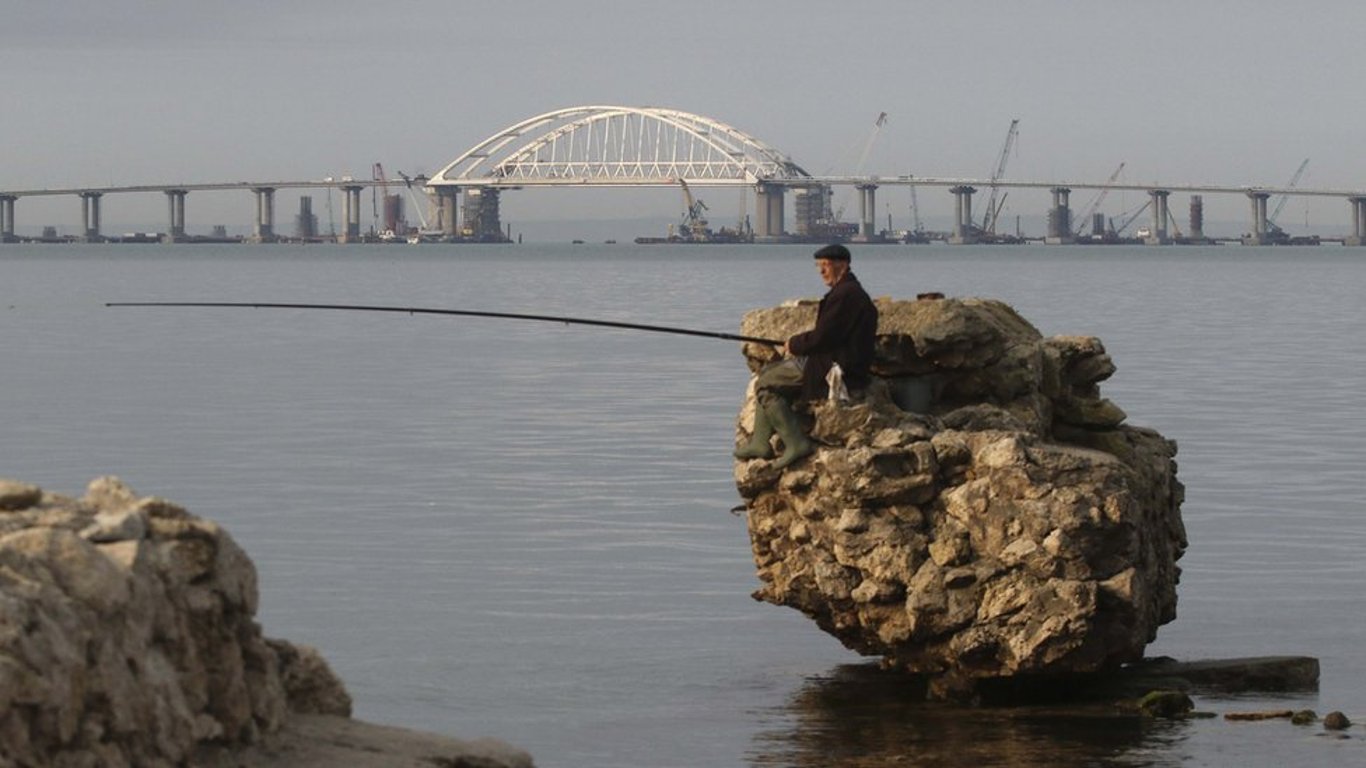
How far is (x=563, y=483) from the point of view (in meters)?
24.1

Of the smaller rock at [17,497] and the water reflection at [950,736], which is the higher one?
the smaller rock at [17,497]

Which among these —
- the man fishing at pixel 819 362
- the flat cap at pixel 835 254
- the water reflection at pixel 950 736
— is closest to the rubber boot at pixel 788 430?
the man fishing at pixel 819 362

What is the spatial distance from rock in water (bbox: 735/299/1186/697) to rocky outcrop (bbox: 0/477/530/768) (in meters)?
5.20

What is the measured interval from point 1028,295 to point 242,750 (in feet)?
279

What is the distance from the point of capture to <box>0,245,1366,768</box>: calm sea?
1293 cm

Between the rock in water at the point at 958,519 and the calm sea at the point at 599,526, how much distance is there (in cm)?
46

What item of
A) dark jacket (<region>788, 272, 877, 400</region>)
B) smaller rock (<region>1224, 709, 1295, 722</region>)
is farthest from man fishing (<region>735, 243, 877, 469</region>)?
smaller rock (<region>1224, 709, 1295, 722</region>)

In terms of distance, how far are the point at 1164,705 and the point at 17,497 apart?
7069mm

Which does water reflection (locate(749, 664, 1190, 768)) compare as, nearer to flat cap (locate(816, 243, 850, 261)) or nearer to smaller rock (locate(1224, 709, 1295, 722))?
smaller rock (locate(1224, 709, 1295, 722))

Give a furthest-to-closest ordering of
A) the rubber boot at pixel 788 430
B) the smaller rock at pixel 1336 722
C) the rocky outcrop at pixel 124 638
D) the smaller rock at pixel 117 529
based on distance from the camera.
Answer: the rubber boot at pixel 788 430 < the smaller rock at pixel 1336 722 < the smaller rock at pixel 117 529 < the rocky outcrop at pixel 124 638

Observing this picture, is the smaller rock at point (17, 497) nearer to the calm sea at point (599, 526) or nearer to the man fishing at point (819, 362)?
the calm sea at point (599, 526)

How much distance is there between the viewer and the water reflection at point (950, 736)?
11.8 meters

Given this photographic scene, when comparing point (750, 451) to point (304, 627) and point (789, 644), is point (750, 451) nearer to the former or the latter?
point (789, 644)

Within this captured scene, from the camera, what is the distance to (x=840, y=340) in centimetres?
1273
